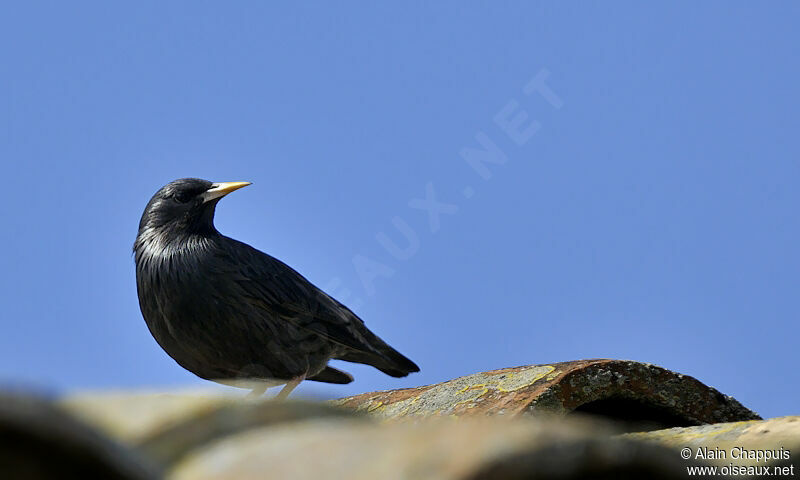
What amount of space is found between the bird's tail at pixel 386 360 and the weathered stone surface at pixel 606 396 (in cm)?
230

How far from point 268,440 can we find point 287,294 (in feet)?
17.2

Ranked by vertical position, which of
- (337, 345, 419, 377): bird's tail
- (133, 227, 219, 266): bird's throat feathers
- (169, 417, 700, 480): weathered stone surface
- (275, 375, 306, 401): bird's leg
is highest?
(133, 227, 219, 266): bird's throat feathers

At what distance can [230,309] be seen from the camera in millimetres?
6273

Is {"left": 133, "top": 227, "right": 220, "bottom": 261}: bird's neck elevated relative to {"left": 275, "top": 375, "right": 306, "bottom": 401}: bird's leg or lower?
elevated

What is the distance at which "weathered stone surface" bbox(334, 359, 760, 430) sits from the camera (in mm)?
4184

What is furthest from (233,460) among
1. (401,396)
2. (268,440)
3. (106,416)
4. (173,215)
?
(173,215)

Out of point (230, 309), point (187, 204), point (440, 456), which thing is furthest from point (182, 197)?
point (440, 456)

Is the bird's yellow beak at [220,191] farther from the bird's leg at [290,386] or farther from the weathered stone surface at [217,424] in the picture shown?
the weathered stone surface at [217,424]

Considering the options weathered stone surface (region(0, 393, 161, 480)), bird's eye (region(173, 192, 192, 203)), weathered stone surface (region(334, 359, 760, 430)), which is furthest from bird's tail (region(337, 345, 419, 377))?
weathered stone surface (region(0, 393, 161, 480))

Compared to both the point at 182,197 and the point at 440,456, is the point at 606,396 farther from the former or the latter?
the point at 182,197

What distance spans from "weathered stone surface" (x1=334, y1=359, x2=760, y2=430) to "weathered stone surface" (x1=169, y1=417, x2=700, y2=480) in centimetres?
280

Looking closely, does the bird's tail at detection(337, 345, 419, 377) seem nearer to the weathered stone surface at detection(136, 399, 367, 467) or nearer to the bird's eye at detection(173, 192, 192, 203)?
the bird's eye at detection(173, 192, 192, 203)

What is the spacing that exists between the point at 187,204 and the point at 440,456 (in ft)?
19.5
